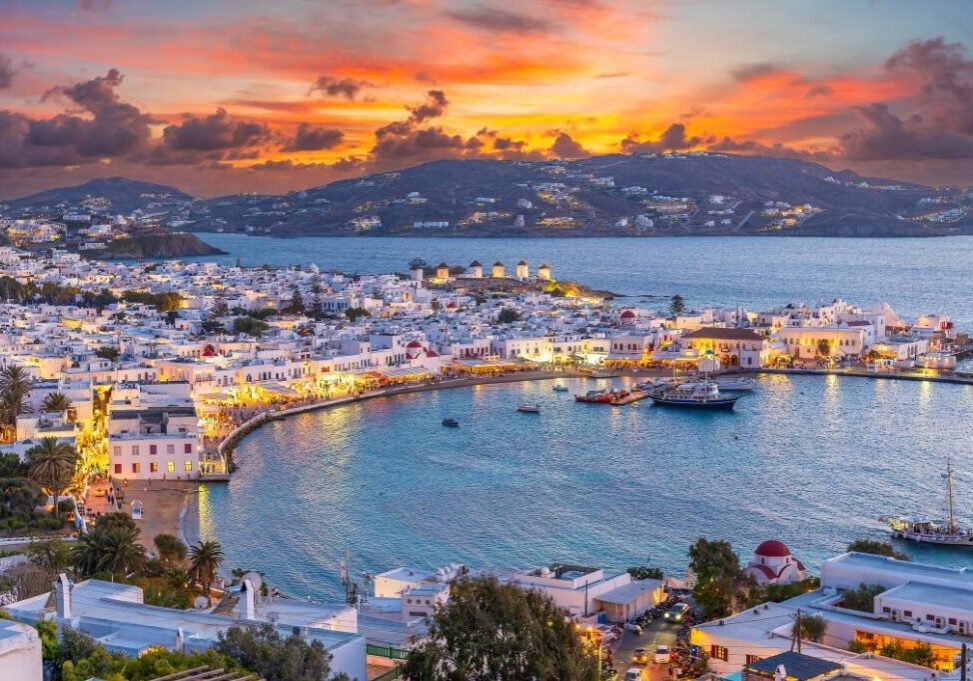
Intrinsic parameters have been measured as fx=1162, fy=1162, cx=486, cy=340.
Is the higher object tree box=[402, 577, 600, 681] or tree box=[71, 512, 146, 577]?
tree box=[402, 577, 600, 681]

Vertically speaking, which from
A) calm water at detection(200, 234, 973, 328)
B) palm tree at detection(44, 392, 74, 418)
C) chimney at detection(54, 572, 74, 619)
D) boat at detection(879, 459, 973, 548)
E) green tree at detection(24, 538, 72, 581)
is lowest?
boat at detection(879, 459, 973, 548)

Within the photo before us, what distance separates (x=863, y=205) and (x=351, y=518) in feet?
508

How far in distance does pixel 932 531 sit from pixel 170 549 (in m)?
9.70

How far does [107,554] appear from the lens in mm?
11828

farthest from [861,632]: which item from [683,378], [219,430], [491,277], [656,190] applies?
[656,190]

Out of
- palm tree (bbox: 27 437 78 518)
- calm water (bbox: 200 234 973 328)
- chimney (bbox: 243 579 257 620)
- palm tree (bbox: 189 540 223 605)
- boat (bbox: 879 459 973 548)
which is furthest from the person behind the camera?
calm water (bbox: 200 234 973 328)

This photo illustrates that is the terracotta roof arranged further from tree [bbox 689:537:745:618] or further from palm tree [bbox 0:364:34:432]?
tree [bbox 689:537:745:618]

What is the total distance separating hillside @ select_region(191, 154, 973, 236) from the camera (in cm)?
14150

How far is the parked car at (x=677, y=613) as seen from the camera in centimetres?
1132

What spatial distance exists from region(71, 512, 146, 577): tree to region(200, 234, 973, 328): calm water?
125 feet

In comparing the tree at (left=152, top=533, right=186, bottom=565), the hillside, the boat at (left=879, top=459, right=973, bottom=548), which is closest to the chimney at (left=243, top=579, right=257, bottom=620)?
the tree at (left=152, top=533, right=186, bottom=565)

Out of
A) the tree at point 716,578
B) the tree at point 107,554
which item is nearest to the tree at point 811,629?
the tree at point 716,578

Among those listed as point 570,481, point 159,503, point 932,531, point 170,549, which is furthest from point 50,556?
point 932,531

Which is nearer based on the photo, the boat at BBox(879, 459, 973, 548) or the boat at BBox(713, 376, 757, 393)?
the boat at BBox(879, 459, 973, 548)
